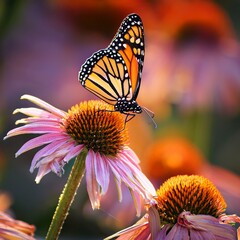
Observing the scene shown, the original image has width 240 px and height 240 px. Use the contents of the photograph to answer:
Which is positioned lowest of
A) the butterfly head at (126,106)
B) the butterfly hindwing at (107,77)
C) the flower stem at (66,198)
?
the flower stem at (66,198)

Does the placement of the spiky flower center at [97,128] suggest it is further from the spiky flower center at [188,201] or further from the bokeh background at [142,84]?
the bokeh background at [142,84]

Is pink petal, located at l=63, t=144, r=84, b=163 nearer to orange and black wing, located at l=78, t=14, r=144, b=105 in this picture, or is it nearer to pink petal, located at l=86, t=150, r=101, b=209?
pink petal, located at l=86, t=150, r=101, b=209

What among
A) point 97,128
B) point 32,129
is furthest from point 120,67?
point 32,129

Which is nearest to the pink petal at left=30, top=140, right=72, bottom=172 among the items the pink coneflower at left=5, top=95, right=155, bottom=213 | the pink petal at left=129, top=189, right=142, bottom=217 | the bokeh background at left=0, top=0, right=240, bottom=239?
the pink coneflower at left=5, top=95, right=155, bottom=213

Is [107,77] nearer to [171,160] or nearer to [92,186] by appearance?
[92,186]

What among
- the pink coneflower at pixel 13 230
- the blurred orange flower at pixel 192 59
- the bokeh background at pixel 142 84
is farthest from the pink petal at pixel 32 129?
the blurred orange flower at pixel 192 59

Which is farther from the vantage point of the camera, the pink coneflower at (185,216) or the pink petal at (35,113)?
the pink petal at (35,113)

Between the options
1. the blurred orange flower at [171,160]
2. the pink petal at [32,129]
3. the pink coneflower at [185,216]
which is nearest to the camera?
the pink coneflower at [185,216]
